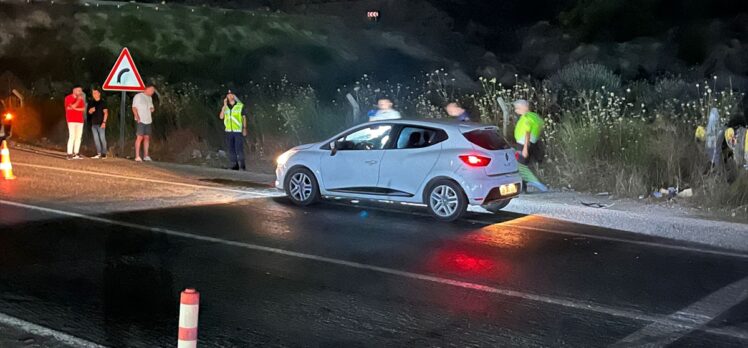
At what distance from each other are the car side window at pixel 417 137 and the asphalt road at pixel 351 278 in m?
1.01

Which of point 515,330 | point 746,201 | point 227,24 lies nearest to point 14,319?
point 515,330

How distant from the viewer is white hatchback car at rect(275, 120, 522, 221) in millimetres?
10484

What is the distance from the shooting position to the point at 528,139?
12.8m

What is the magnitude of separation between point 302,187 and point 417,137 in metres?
1.99

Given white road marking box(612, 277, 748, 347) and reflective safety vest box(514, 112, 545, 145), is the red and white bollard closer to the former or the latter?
white road marking box(612, 277, 748, 347)

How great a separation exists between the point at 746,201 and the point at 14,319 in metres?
9.96

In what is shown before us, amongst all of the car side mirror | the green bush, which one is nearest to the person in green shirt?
the car side mirror

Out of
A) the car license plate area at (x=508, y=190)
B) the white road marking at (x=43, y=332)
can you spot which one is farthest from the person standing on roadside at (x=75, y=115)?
the white road marking at (x=43, y=332)

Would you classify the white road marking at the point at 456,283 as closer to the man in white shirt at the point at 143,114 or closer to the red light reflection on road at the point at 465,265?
the red light reflection on road at the point at 465,265

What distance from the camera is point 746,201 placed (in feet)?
37.8

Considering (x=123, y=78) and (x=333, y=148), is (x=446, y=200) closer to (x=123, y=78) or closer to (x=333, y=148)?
(x=333, y=148)

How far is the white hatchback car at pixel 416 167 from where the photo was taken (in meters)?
10.5

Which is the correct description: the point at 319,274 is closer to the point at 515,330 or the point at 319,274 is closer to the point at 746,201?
the point at 515,330

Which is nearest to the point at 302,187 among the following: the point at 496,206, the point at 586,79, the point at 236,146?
the point at 496,206
